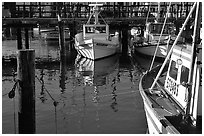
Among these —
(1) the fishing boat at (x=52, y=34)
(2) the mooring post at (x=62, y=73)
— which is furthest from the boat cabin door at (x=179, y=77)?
(1) the fishing boat at (x=52, y=34)

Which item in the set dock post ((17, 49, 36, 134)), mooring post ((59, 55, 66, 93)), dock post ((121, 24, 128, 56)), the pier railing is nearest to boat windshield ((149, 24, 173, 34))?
the pier railing

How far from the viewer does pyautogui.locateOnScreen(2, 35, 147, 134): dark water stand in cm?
982

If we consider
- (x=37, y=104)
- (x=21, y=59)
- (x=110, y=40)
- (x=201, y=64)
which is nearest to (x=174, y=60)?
(x=201, y=64)

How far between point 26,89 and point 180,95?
408cm

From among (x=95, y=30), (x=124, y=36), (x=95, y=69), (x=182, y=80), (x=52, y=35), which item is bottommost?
(x=95, y=69)

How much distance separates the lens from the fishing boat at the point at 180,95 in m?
6.63

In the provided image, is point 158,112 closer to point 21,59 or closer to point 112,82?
point 21,59

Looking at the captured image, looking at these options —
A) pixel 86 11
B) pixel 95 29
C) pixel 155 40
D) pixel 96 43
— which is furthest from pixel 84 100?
pixel 86 11

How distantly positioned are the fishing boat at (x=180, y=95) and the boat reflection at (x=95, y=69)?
751 centimetres

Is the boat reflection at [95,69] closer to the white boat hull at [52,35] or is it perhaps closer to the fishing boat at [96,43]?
the fishing boat at [96,43]

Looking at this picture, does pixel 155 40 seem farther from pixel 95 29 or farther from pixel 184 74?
pixel 184 74

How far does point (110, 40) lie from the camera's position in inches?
963

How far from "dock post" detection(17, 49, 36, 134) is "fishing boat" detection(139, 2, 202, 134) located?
127 inches

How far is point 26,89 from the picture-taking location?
320 inches
